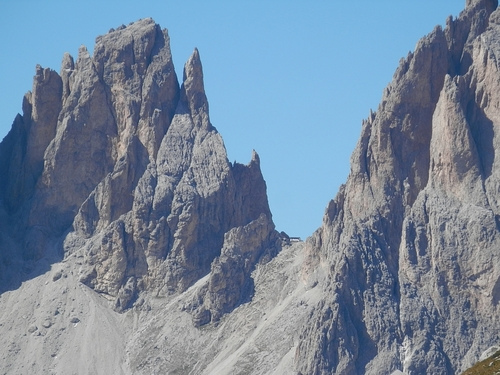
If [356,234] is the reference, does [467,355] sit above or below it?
below

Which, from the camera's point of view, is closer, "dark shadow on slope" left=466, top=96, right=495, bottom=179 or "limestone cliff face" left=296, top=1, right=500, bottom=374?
"limestone cliff face" left=296, top=1, right=500, bottom=374

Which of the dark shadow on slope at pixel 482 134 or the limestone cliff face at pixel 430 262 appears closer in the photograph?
the limestone cliff face at pixel 430 262

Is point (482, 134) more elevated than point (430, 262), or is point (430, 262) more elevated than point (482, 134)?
point (482, 134)

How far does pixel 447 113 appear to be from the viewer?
19625 cm

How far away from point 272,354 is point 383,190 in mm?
23896

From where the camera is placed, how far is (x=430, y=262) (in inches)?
7554

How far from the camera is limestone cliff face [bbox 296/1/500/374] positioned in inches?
7397

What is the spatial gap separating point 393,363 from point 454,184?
899 inches

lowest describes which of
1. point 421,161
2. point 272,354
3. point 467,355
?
point 467,355

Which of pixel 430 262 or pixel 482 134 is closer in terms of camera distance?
pixel 430 262

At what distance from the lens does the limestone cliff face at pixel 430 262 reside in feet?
616

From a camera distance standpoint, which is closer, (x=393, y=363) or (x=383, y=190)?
(x=393, y=363)

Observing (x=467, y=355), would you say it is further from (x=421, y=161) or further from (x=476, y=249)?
(x=421, y=161)

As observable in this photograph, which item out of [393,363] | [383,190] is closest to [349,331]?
[393,363]
